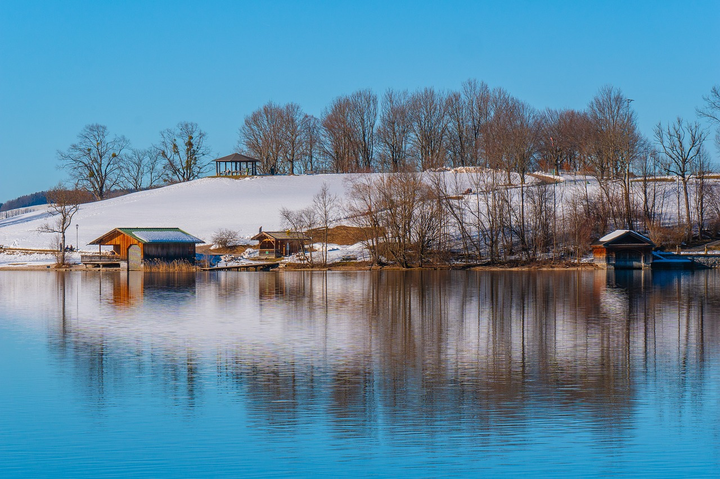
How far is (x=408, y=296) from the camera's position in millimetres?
37531

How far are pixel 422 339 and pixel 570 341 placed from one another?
413cm

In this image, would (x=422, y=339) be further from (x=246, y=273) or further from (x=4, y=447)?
(x=246, y=273)

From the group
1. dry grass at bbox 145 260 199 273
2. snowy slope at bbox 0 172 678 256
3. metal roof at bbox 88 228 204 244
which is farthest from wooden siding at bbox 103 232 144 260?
snowy slope at bbox 0 172 678 256

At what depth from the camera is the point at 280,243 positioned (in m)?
72.1

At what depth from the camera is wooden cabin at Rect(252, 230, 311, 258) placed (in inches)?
2817

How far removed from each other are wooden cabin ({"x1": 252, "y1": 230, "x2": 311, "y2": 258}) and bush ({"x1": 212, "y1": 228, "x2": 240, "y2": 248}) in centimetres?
438

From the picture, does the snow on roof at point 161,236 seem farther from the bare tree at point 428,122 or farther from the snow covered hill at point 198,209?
the bare tree at point 428,122

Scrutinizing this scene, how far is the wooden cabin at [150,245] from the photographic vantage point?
66.1 meters

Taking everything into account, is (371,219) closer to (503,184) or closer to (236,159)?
(503,184)

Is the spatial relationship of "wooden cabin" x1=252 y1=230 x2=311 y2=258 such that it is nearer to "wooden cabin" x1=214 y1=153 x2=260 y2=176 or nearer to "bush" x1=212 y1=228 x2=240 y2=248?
"bush" x1=212 y1=228 x2=240 y2=248

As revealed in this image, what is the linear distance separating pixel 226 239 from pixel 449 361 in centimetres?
5917

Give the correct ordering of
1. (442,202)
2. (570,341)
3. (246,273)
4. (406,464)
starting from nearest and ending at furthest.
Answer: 1. (406,464)
2. (570,341)
3. (246,273)
4. (442,202)

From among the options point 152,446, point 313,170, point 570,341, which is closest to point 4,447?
point 152,446

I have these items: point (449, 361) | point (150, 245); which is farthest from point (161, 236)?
point (449, 361)
